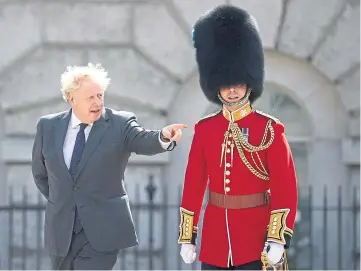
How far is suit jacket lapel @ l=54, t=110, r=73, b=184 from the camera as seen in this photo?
15.7 ft

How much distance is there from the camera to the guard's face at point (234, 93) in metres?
4.66

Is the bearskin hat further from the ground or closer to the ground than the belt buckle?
further from the ground

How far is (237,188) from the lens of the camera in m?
4.63

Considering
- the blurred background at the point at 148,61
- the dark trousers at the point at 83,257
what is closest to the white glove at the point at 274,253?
the dark trousers at the point at 83,257

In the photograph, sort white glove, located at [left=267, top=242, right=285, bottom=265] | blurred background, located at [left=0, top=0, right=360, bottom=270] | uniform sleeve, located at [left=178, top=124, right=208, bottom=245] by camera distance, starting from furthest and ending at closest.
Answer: blurred background, located at [left=0, top=0, right=360, bottom=270], uniform sleeve, located at [left=178, top=124, right=208, bottom=245], white glove, located at [left=267, top=242, right=285, bottom=265]

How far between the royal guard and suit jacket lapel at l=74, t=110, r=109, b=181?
0.45 metres

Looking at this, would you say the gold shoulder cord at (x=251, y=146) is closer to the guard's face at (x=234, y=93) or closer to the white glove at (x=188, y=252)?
the guard's face at (x=234, y=93)

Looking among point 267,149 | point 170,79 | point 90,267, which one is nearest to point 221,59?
point 267,149

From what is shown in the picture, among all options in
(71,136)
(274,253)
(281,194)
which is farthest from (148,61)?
(274,253)

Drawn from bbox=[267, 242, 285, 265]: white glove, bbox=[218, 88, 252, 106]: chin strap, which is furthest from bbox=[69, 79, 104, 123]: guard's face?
bbox=[267, 242, 285, 265]: white glove

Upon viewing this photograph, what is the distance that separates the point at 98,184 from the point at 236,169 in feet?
2.19

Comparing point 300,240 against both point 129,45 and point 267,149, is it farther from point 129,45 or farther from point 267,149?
point 267,149

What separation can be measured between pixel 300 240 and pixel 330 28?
1.69 metres

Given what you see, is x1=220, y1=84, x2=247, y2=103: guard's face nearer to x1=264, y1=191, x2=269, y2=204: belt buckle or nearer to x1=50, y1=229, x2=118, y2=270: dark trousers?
x1=264, y1=191, x2=269, y2=204: belt buckle
